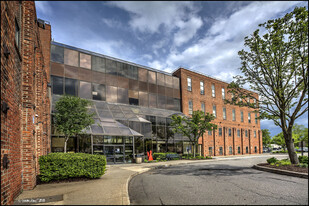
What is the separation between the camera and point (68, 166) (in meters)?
9.41

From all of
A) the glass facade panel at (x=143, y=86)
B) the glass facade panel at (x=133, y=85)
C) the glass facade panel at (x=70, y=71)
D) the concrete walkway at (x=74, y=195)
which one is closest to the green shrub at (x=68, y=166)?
the concrete walkway at (x=74, y=195)

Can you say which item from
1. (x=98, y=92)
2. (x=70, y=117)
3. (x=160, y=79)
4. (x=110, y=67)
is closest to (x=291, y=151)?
(x=70, y=117)

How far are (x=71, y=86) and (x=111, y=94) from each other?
4.57 m

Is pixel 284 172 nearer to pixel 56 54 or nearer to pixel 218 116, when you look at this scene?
pixel 56 54

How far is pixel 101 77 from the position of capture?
24.5m

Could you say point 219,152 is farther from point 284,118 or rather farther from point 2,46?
point 2,46

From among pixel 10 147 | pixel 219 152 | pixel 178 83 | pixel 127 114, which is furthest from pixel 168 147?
pixel 10 147

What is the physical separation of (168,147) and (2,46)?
2294cm

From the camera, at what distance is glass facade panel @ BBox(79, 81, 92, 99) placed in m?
22.8

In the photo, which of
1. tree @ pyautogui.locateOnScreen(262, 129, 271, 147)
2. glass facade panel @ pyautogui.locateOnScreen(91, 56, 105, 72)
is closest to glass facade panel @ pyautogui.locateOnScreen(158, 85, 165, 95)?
glass facade panel @ pyautogui.locateOnScreen(91, 56, 105, 72)

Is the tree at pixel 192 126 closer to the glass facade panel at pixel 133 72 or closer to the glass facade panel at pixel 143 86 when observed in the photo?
the glass facade panel at pixel 143 86

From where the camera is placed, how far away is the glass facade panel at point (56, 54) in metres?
21.5

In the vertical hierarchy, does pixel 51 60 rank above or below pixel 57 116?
above

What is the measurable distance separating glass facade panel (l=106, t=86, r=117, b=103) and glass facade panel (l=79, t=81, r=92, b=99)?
210 centimetres
